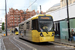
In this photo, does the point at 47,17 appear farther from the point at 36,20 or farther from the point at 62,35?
the point at 62,35

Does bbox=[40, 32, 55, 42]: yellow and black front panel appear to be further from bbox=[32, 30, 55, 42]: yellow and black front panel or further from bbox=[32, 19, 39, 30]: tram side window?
bbox=[32, 19, 39, 30]: tram side window

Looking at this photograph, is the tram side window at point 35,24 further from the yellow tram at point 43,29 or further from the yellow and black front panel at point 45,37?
the yellow and black front panel at point 45,37

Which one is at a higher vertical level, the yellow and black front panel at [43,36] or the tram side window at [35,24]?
the tram side window at [35,24]

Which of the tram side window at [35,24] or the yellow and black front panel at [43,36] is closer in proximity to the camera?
the yellow and black front panel at [43,36]

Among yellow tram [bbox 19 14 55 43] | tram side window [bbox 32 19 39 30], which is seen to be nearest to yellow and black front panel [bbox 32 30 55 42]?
yellow tram [bbox 19 14 55 43]

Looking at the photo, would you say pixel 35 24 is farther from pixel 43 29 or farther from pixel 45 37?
pixel 45 37

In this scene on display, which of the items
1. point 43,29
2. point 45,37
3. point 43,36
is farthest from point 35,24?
point 45,37

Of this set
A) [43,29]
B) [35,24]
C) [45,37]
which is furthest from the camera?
[35,24]

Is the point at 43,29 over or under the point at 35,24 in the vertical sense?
under

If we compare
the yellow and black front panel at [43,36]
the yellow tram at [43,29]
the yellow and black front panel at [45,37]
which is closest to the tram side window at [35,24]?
the yellow tram at [43,29]

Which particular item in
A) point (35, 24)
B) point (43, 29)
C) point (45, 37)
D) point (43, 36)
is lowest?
point (45, 37)

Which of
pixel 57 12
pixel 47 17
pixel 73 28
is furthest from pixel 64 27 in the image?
pixel 47 17

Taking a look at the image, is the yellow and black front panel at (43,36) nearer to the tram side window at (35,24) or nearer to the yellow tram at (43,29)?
the yellow tram at (43,29)

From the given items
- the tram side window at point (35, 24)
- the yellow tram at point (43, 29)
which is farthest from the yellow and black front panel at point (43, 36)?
the tram side window at point (35, 24)
